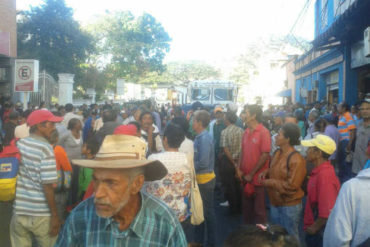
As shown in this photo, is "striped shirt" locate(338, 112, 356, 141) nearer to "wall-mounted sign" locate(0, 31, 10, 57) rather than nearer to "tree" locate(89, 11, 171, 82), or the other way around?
"wall-mounted sign" locate(0, 31, 10, 57)

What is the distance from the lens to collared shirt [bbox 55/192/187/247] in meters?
2.03

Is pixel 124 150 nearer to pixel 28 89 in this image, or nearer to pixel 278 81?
pixel 28 89

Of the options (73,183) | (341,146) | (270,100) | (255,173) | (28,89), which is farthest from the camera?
(270,100)

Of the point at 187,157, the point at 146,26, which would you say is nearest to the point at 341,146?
the point at 187,157

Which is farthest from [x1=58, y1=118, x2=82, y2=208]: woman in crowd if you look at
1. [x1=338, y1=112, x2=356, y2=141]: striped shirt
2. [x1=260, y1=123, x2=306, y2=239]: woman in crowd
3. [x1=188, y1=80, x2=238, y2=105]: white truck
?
[x1=188, y1=80, x2=238, y2=105]: white truck

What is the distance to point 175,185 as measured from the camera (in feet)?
11.9

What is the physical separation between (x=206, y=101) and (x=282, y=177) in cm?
1470

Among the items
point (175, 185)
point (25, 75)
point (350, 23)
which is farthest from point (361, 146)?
point (25, 75)

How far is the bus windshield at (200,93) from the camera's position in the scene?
18906mm

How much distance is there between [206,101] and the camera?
61.4 ft

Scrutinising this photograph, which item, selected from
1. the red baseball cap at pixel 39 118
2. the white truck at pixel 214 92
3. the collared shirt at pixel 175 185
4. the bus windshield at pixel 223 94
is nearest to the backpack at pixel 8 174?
the red baseball cap at pixel 39 118

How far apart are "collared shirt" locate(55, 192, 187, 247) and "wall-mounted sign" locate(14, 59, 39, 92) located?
9593 mm

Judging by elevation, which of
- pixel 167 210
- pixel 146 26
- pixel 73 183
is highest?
pixel 146 26

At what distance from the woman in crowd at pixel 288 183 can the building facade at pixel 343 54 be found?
611 centimetres
